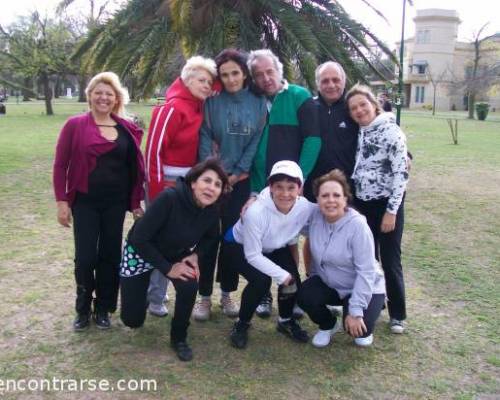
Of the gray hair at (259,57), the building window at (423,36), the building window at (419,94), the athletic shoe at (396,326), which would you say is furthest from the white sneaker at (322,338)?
the building window at (419,94)

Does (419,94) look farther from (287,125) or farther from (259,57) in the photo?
(259,57)

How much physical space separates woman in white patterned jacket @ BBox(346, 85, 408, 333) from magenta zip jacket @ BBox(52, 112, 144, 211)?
1.69 metres

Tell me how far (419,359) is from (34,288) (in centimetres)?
310

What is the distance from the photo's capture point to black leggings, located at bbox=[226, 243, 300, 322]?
3.52m

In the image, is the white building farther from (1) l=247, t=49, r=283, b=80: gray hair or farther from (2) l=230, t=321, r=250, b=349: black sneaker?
(2) l=230, t=321, r=250, b=349: black sneaker

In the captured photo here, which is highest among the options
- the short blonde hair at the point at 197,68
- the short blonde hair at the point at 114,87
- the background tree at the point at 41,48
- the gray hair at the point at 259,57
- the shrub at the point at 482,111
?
the background tree at the point at 41,48

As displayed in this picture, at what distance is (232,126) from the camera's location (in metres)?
3.69

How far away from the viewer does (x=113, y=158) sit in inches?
139

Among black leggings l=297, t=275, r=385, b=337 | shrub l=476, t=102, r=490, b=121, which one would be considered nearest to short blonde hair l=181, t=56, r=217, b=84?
black leggings l=297, t=275, r=385, b=337

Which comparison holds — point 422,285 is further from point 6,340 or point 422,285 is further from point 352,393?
point 6,340

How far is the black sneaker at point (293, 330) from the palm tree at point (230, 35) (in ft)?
11.6

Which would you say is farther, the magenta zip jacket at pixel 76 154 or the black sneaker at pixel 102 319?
the black sneaker at pixel 102 319

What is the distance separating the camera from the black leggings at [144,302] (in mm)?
3330

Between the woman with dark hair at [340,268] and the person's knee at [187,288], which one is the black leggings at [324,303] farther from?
the person's knee at [187,288]
